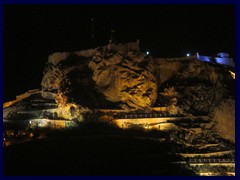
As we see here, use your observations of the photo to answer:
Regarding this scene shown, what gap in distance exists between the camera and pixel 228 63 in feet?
192

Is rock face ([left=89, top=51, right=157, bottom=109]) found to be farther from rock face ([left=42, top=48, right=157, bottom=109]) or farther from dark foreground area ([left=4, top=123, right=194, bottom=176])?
dark foreground area ([left=4, top=123, right=194, bottom=176])

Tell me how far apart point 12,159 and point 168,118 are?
16.9 metres

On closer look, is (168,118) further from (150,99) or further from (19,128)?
(19,128)

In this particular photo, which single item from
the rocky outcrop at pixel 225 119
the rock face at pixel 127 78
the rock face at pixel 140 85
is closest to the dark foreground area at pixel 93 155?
the rock face at pixel 140 85

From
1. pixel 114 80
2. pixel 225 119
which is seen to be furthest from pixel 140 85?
pixel 225 119

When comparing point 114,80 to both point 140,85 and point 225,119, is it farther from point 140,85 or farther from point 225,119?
point 225,119

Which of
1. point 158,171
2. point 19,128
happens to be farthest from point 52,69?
point 158,171

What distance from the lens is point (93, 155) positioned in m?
37.2

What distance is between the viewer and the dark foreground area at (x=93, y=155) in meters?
34.0

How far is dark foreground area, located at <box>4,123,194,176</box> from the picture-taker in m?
34.0

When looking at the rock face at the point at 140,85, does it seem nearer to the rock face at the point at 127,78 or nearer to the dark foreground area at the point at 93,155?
the rock face at the point at 127,78

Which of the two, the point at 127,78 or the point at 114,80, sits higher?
the point at 127,78

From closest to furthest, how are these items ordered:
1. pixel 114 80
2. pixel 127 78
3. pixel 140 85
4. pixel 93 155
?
1. pixel 93 155
2. pixel 140 85
3. pixel 127 78
4. pixel 114 80

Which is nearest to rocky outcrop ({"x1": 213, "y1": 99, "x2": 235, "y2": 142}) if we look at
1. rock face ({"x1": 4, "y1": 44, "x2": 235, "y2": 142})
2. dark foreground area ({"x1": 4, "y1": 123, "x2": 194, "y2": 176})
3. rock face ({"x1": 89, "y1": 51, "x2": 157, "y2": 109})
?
rock face ({"x1": 4, "y1": 44, "x2": 235, "y2": 142})
